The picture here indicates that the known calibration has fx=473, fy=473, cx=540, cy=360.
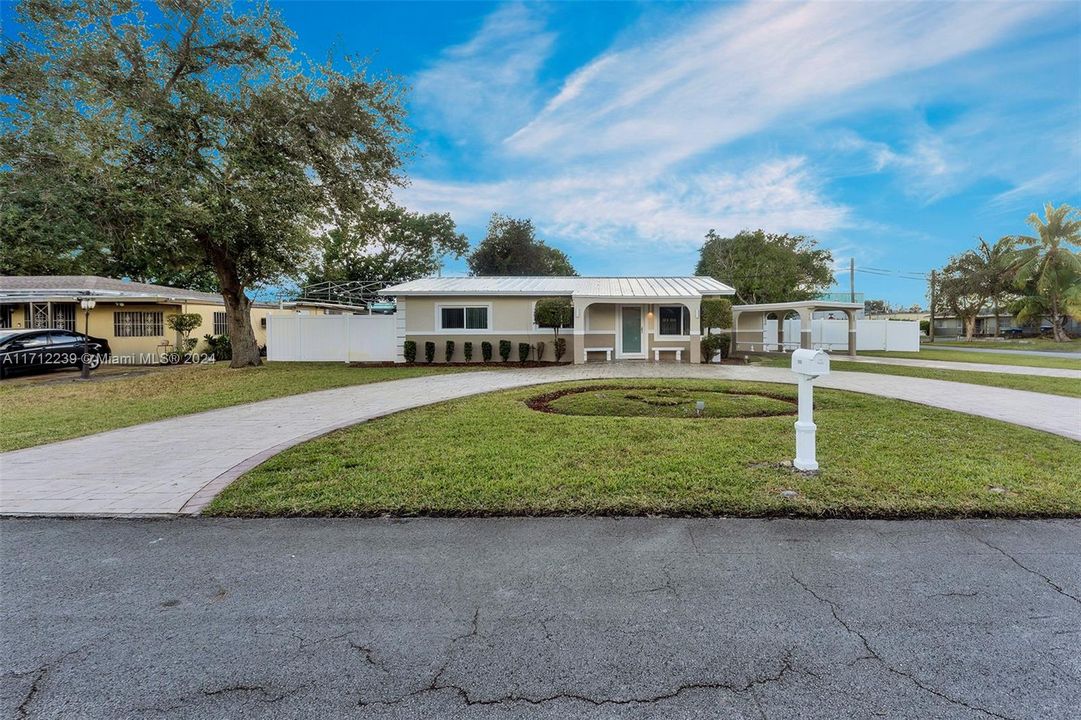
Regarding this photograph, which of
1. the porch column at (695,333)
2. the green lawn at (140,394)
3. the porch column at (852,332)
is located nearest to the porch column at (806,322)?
the porch column at (852,332)

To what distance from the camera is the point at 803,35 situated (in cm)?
988

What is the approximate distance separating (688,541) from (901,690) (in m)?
1.42

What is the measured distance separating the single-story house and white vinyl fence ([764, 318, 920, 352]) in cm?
1017

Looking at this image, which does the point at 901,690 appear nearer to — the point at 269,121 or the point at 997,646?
the point at 997,646

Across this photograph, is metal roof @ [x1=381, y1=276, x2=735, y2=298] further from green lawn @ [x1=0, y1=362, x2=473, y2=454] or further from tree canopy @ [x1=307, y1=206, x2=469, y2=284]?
tree canopy @ [x1=307, y1=206, x2=469, y2=284]

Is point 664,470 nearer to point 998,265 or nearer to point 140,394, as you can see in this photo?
point 140,394

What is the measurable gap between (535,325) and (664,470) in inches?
515

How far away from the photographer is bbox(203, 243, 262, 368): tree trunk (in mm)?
15070

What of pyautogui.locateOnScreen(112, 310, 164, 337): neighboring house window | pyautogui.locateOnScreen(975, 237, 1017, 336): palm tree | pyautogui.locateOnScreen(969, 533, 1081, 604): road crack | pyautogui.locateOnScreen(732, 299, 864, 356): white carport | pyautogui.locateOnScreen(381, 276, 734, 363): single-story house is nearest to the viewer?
pyautogui.locateOnScreen(969, 533, 1081, 604): road crack

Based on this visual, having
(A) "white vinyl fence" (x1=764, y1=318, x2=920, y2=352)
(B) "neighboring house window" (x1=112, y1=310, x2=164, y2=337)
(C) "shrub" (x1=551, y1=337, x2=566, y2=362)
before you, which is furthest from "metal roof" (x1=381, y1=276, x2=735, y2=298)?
(B) "neighboring house window" (x1=112, y1=310, x2=164, y2=337)

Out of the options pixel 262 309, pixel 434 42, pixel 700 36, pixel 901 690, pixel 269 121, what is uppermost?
pixel 434 42

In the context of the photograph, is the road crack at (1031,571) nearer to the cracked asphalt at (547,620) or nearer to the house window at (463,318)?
the cracked asphalt at (547,620)

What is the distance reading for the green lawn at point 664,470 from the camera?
378 centimetres

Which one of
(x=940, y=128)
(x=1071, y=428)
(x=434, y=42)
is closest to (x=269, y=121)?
(x=434, y=42)
